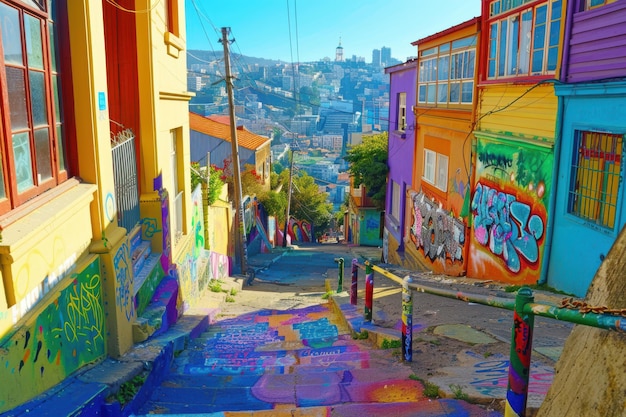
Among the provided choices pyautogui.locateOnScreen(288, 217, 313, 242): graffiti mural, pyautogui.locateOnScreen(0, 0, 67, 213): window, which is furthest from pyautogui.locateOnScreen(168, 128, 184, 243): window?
pyautogui.locateOnScreen(288, 217, 313, 242): graffiti mural

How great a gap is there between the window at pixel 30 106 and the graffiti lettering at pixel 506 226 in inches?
288

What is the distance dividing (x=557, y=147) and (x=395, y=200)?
12.2 metres

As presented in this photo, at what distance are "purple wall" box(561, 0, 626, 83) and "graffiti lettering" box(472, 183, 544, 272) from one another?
2.45 metres

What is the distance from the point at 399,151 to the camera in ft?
63.2

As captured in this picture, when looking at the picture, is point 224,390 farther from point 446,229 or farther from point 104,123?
point 446,229

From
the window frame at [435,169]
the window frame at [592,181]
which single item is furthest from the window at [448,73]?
the window frame at [592,181]

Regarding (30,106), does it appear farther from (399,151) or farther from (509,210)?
(399,151)

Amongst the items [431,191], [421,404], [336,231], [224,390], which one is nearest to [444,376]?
[421,404]

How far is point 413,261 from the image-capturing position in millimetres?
17031

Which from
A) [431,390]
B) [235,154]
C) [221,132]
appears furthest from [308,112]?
[431,390]

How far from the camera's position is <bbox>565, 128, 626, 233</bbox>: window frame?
6.97m

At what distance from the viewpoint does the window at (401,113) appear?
61.0 feet

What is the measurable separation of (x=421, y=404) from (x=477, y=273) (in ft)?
26.6

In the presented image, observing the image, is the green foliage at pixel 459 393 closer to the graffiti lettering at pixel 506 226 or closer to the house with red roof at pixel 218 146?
the graffiti lettering at pixel 506 226
